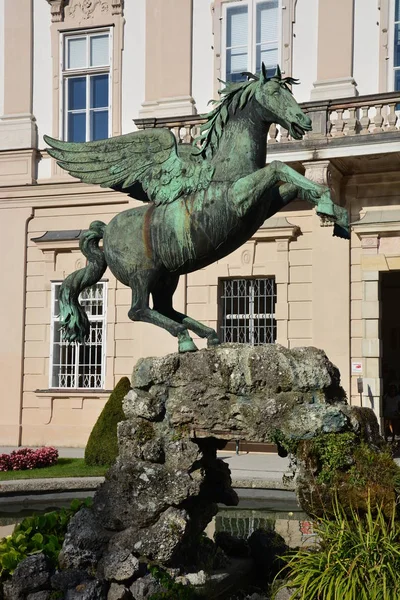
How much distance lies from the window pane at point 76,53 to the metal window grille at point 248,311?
5791 millimetres

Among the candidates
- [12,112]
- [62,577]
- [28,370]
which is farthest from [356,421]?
[12,112]

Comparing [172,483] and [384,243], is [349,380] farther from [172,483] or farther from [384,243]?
[172,483]

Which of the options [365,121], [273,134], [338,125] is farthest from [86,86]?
[365,121]

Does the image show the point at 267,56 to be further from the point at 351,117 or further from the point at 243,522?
the point at 243,522

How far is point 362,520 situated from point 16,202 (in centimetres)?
1509

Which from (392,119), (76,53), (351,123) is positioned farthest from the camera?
(76,53)

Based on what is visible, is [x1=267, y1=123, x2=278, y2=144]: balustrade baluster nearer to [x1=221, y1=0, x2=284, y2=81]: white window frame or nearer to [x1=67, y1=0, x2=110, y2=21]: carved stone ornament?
[x1=221, y1=0, x2=284, y2=81]: white window frame

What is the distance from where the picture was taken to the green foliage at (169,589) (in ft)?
17.5

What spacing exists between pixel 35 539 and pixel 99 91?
14413mm

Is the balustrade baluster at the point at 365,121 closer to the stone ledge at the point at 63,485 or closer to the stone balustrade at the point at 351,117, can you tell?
the stone balustrade at the point at 351,117

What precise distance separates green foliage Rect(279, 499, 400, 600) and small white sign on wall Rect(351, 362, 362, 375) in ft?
36.6

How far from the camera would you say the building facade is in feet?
53.8

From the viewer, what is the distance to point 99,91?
19.1 meters

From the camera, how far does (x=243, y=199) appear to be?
235 inches
